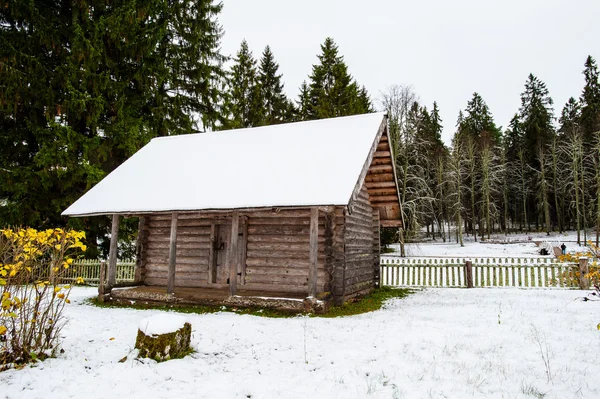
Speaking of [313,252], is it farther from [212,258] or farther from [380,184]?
[380,184]

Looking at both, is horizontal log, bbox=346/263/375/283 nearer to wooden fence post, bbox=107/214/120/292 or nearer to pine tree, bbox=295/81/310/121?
wooden fence post, bbox=107/214/120/292

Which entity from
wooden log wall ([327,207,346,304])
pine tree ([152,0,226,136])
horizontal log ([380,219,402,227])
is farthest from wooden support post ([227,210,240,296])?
pine tree ([152,0,226,136])

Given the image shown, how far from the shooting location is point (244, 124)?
1503 inches

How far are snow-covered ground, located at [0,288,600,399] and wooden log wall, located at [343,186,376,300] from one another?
2939mm

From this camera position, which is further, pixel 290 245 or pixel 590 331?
pixel 290 245

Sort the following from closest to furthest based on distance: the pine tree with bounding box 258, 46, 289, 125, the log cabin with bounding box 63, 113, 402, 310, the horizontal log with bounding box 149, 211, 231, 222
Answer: the log cabin with bounding box 63, 113, 402, 310
the horizontal log with bounding box 149, 211, 231, 222
the pine tree with bounding box 258, 46, 289, 125

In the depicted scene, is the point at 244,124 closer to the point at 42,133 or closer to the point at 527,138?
the point at 42,133

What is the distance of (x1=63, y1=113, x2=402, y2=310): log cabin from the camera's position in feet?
39.0

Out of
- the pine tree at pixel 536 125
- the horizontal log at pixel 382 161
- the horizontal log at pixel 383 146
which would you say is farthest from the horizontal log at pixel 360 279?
the pine tree at pixel 536 125

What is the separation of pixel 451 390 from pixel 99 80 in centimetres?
2205

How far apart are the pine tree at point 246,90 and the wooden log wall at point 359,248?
23.2 m

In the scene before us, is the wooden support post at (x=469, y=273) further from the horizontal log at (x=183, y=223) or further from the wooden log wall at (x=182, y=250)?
the horizontal log at (x=183, y=223)

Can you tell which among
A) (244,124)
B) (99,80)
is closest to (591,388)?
(99,80)

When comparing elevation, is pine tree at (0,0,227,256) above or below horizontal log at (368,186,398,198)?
above
